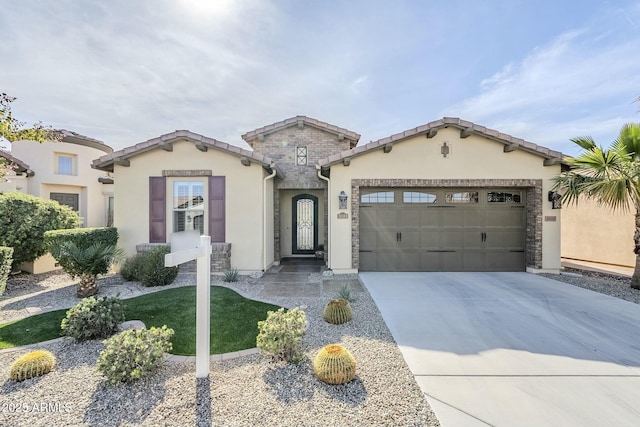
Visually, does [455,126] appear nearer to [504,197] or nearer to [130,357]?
Result: [504,197]

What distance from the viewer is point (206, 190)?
30.4 ft

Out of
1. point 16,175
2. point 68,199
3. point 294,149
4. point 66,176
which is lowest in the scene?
point 68,199

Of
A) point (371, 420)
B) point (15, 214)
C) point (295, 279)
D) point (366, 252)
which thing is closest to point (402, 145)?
point (366, 252)

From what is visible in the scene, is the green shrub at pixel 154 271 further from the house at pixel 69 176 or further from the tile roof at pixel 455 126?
the house at pixel 69 176

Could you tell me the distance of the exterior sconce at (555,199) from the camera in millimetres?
9289

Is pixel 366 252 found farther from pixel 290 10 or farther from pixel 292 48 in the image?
pixel 290 10

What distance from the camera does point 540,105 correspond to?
1064 centimetres

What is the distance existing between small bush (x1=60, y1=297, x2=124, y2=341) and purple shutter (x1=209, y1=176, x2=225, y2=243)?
451cm

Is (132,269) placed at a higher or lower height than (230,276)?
higher

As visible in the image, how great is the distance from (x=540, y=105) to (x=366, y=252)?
8.88 metres

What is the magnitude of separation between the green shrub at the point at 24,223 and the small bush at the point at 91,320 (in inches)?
233

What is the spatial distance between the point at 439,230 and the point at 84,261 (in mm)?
10384

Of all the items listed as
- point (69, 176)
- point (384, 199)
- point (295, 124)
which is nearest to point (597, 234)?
point (384, 199)

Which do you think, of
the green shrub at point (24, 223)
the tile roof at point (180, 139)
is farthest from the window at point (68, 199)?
the tile roof at point (180, 139)
